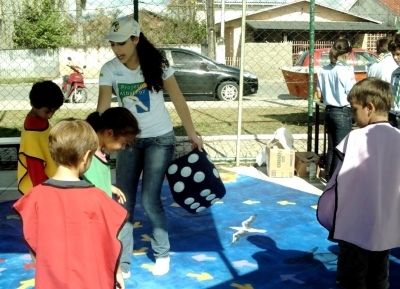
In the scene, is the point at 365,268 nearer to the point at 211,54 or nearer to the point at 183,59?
the point at 183,59

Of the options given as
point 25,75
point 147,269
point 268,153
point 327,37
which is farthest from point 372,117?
point 327,37

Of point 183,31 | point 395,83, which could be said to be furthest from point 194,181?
point 183,31

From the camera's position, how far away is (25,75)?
2270cm

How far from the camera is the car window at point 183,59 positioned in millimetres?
14812

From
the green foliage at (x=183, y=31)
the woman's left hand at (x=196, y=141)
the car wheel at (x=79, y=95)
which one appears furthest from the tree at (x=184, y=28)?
the woman's left hand at (x=196, y=141)

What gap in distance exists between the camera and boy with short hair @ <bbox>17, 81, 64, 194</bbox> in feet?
11.0

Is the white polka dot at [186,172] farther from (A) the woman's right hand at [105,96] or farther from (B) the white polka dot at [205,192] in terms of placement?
(A) the woman's right hand at [105,96]

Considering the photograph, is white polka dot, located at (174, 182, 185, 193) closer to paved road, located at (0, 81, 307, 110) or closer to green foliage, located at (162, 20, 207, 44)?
paved road, located at (0, 81, 307, 110)

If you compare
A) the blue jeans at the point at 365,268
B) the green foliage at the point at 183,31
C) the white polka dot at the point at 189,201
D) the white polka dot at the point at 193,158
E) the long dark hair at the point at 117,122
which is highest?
the green foliage at the point at 183,31

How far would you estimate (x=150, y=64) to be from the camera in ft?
11.3

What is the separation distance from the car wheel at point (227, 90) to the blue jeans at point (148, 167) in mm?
11600

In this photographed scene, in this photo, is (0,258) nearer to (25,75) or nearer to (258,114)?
(258,114)

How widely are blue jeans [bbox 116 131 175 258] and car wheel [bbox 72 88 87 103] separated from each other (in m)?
10.9

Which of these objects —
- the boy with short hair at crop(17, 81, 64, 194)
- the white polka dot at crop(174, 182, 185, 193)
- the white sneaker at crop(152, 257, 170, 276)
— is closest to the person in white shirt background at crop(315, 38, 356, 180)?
the white polka dot at crop(174, 182, 185, 193)
